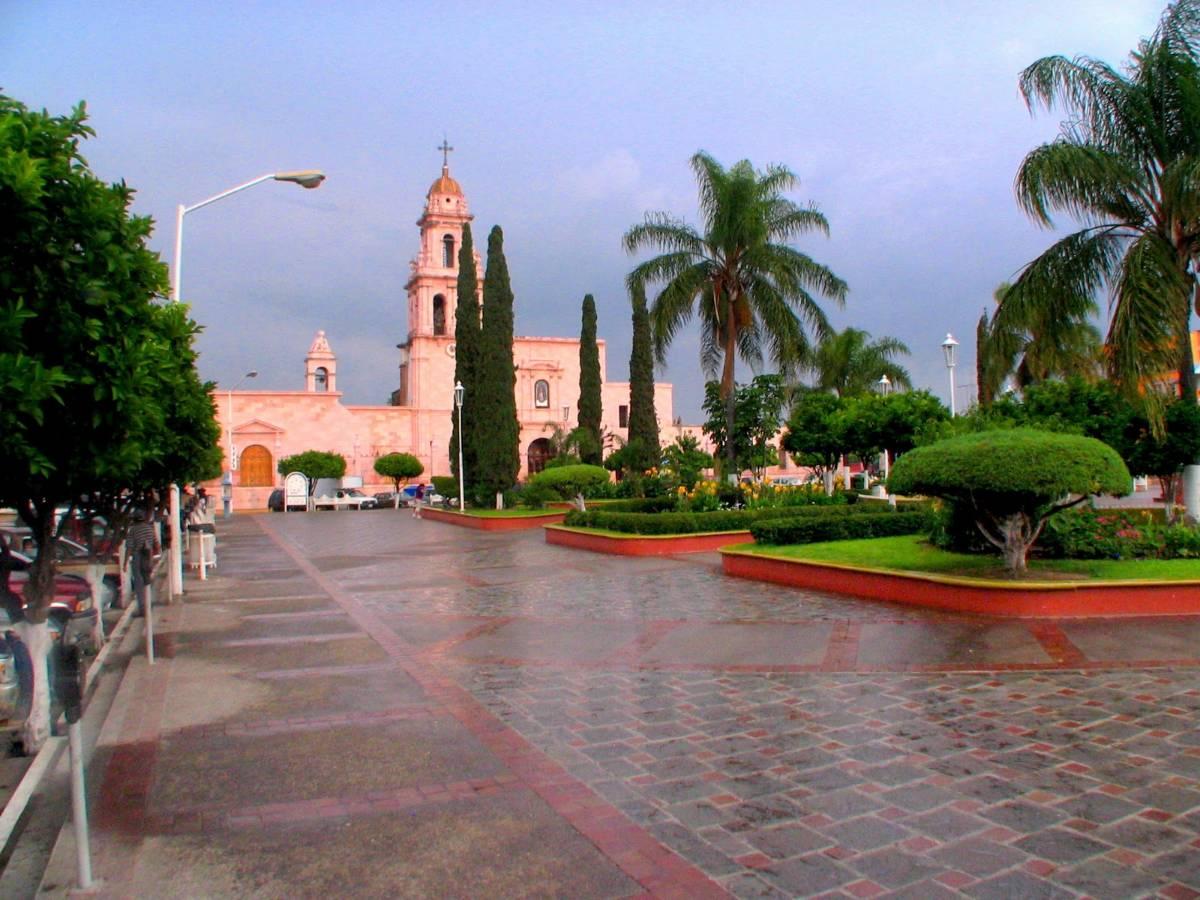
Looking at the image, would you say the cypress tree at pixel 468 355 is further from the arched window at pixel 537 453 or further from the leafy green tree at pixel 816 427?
the arched window at pixel 537 453

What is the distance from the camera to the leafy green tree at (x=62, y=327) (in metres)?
4.53

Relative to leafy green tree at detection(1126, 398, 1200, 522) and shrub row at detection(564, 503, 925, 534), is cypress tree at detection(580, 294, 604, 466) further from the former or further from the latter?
leafy green tree at detection(1126, 398, 1200, 522)

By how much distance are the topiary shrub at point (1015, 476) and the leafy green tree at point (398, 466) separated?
53860 mm

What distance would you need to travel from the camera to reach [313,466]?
196ft

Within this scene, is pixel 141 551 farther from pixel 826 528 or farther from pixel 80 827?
pixel 826 528

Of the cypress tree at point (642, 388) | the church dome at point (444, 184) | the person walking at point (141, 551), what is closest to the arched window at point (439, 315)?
the church dome at point (444, 184)

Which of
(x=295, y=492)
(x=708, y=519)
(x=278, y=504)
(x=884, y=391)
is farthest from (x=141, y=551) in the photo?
(x=278, y=504)

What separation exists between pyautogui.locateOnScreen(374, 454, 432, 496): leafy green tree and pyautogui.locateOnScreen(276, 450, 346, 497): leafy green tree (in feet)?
8.37

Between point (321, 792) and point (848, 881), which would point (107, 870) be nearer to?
point (321, 792)

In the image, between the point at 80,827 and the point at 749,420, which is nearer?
the point at 80,827

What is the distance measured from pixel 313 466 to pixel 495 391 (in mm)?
27072

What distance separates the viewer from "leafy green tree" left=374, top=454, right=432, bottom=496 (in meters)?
62.8

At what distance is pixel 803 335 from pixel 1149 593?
16.5 meters

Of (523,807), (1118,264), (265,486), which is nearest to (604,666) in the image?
(523,807)
